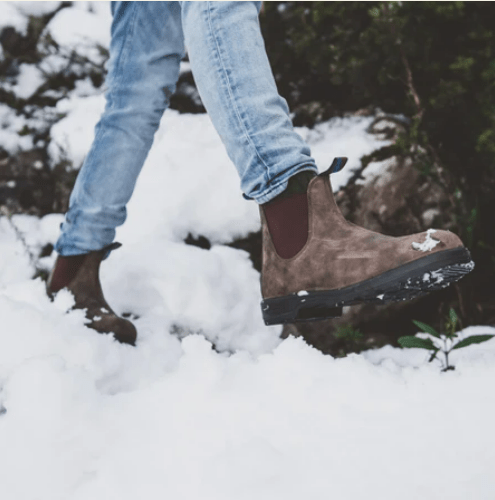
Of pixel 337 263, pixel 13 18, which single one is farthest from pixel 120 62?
pixel 13 18

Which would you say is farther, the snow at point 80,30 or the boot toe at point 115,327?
the snow at point 80,30

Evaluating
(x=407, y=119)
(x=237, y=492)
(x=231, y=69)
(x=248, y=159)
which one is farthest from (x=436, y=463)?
(x=407, y=119)

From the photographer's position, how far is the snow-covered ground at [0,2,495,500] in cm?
72

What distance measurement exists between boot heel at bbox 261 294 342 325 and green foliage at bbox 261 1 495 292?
31.9 inches

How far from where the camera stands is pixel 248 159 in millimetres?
937

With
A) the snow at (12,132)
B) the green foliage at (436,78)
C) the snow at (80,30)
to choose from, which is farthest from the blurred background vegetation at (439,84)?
the snow at (12,132)

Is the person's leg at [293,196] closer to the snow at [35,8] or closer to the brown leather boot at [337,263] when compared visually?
the brown leather boot at [337,263]

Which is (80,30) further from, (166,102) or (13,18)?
(166,102)

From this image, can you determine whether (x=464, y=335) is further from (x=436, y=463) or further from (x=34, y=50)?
(x=34, y=50)

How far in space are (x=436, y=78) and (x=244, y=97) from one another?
120cm

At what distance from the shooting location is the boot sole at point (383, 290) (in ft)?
2.85

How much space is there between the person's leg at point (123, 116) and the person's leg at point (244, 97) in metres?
0.35

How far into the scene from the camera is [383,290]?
0.91 m

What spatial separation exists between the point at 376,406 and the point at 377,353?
533 mm
